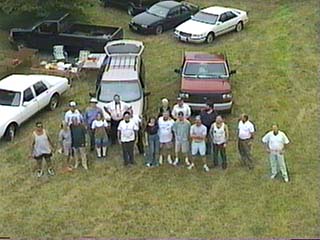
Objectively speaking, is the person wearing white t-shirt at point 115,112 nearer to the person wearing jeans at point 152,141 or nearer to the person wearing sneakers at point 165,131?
the person wearing jeans at point 152,141

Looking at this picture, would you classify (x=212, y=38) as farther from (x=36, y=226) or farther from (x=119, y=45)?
(x=36, y=226)

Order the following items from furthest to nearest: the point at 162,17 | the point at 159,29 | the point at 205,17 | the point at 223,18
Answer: the point at 162,17, the point at 159,29, the point at 205,17, the point at 223,18

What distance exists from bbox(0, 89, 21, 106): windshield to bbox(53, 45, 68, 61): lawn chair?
5700mm

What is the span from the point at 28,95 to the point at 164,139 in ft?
17.0

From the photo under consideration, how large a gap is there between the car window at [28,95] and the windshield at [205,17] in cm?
1018

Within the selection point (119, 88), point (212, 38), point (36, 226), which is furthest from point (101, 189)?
point (212, 38)

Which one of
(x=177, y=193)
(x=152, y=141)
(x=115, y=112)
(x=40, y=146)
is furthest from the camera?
(x=115, y=112)

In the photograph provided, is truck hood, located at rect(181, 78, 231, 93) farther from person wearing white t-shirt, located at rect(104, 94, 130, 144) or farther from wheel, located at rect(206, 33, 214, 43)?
wheel, located at rect(206, 33, 214, 43)

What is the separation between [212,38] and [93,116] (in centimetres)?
1129

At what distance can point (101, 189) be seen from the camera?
1847 cm

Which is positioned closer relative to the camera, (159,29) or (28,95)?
(28,95)

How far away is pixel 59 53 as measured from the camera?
27609mm

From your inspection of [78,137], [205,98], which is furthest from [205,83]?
[78,137]

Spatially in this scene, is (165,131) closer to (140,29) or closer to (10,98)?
(10,98)
